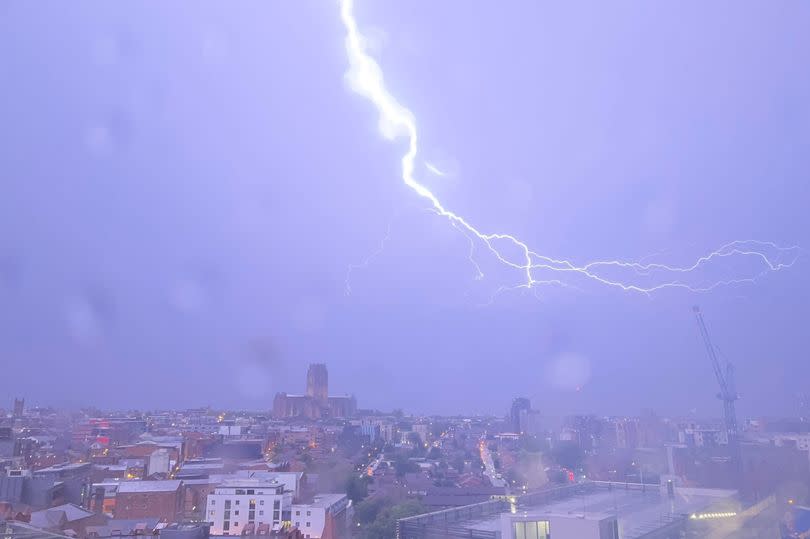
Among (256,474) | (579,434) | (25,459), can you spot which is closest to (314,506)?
(256,474)

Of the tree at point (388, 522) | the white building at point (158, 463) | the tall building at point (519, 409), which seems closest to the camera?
the tree at point (388, 522)

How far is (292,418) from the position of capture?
47219 millimetres

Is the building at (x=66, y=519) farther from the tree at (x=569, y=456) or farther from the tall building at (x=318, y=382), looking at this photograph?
the tall building at (x=318, y=382)

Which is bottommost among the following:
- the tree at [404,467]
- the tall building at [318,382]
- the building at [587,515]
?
the tree at [404,467]

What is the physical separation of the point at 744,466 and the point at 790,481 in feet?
7.09

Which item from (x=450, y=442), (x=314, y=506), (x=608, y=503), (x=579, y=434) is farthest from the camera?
(x=450, y=442)

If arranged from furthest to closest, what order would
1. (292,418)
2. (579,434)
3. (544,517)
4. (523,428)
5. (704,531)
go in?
(292,418), (523,428), (579,434), (704,531), (544,517)

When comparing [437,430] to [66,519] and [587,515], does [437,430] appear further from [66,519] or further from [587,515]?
[587,515]

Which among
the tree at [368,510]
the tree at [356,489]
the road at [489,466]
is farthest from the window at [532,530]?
the road at [489,466]

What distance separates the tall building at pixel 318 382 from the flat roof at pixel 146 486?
4065 centimetres

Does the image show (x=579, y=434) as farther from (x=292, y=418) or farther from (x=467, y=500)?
(x=292, y=418)

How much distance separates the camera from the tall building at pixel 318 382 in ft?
173

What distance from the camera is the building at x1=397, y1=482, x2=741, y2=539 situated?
5.78 m

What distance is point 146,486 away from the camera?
11891 mm
